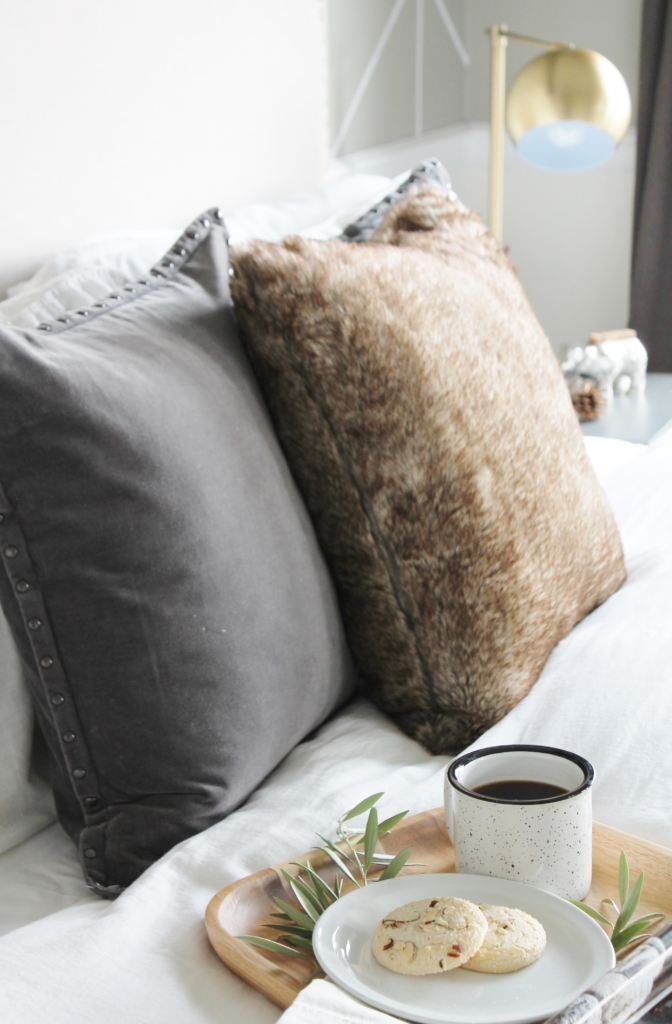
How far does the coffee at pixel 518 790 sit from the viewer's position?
55 centimetres

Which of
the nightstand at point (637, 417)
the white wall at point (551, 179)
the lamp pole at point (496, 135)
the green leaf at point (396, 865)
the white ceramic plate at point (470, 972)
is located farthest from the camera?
the white wall at point (551, 179)

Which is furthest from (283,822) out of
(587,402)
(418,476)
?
(587,402)

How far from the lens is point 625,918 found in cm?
50

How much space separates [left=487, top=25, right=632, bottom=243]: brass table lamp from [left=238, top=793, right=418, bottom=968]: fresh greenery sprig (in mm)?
1533

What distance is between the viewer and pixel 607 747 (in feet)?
2.28

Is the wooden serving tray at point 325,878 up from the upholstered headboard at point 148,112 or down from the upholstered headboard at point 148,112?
down

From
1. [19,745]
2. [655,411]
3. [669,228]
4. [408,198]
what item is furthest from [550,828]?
[669,228]

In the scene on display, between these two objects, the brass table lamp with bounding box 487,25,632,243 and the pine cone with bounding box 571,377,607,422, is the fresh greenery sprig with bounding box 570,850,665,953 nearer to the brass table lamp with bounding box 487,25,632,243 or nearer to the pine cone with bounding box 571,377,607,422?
the pine cone with bounding box 571,377,607,422

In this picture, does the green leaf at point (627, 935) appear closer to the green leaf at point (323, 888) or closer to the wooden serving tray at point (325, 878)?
the wooden serving tray at point (325, 878)

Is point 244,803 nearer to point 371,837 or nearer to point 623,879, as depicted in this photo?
point 371,837

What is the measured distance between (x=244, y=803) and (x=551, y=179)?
238 centimetres

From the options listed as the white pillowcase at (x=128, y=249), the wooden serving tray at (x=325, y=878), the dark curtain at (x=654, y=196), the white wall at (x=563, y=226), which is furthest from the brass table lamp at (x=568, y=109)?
the wooden serving tray at (x=325, y=878)

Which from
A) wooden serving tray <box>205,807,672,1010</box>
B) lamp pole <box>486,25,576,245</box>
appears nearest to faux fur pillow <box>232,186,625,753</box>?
wooden serving tray <box>205,807,672,1010</box>

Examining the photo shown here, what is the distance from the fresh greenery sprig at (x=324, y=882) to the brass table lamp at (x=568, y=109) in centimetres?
153
